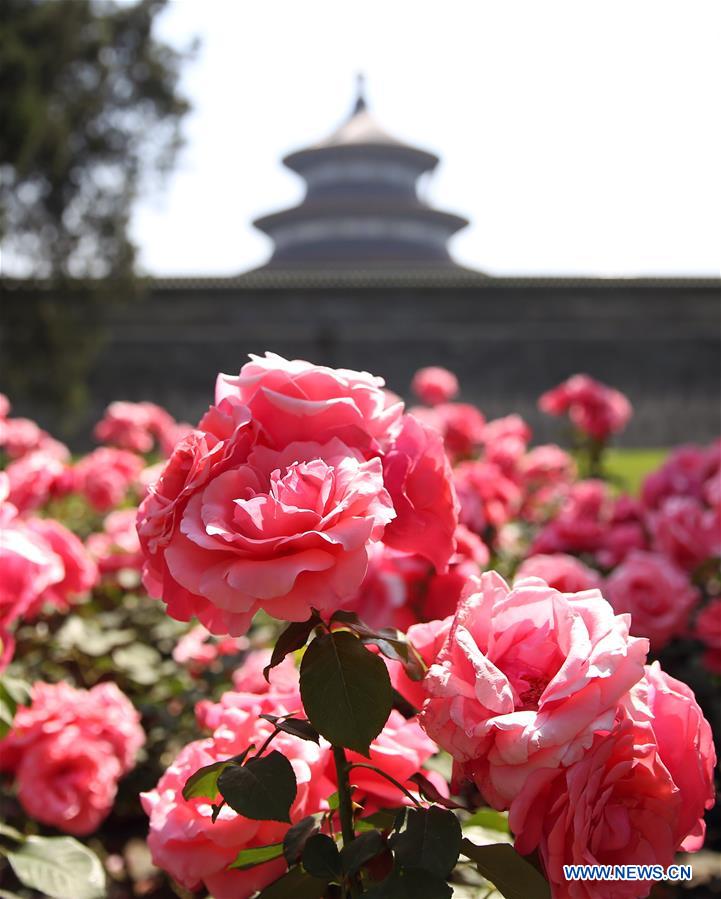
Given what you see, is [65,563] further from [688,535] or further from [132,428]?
[132,428]

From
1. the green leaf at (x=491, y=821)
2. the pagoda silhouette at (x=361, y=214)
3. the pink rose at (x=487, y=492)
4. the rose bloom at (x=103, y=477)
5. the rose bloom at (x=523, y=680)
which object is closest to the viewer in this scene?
the rose bloom at (x=523, y=680)

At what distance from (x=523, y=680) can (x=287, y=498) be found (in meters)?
0.18

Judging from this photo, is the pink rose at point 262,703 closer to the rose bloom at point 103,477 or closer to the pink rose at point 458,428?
the rose bloom at point 103,477

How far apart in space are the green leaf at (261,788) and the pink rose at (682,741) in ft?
0.69

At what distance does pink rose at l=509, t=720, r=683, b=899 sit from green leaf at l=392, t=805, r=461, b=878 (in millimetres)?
38


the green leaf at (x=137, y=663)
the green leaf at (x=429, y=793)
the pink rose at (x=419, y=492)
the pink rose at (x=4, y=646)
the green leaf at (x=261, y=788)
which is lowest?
the green leaf at (x=137, y=663)

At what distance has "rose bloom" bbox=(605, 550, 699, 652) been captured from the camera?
1473mm

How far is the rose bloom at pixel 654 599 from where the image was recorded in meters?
1.47

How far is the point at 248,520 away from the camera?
1.95ft

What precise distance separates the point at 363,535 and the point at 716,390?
14245 millimetres

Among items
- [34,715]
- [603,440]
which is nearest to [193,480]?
[34,715]

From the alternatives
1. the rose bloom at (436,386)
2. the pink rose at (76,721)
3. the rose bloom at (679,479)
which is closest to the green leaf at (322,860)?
the pink rose at (76,721)

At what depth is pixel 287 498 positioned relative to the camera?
592mm

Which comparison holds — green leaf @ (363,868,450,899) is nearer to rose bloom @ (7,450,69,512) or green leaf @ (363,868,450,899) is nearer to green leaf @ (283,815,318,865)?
green leaf @ (283,815,318,865)
